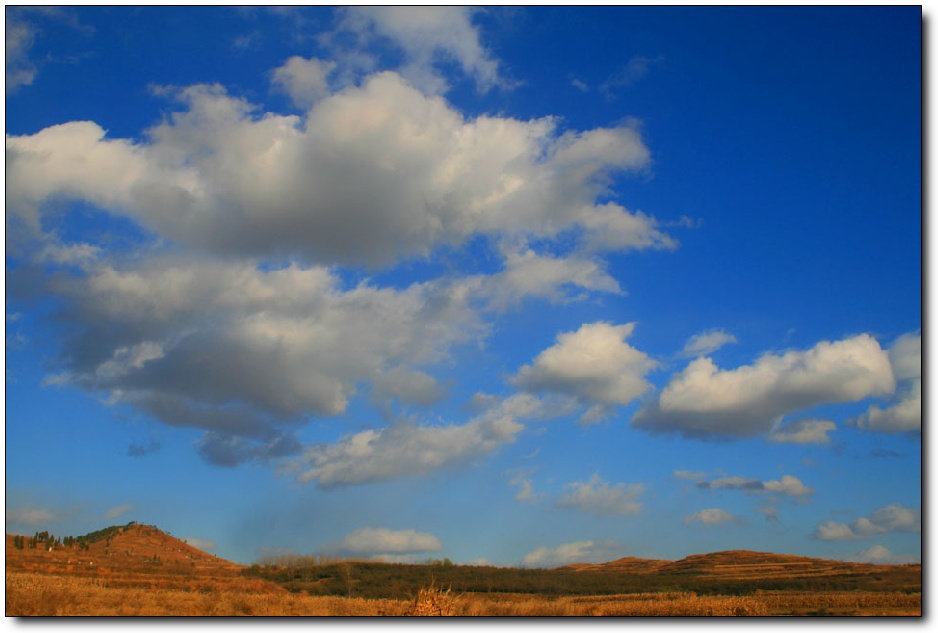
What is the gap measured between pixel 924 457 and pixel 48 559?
140 feet

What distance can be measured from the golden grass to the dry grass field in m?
0.04

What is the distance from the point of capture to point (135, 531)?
179 feet

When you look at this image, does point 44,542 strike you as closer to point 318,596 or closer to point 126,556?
point 126,556

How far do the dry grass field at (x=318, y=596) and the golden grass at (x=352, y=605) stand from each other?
43 mm

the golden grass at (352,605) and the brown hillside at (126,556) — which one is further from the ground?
→ the brown hillside at (126,556)

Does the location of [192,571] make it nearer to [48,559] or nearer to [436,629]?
[48,559]

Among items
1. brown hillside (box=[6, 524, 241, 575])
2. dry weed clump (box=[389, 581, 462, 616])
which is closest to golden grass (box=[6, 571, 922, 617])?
dry weed clump (box=[389, 581, 462, 616])

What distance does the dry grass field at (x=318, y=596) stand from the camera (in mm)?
24812

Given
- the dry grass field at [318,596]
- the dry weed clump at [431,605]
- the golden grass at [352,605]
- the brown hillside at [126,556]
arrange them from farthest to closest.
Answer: the brown hillside at [126,556] < the dry grass field at [318,596] < the golden grass at [352,605] < the dry weed clump at [431,605]

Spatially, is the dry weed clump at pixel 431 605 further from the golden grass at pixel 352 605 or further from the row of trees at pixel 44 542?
the row of trees at pixel 44 542

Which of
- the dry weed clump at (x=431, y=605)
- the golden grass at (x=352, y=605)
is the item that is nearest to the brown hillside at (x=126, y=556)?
the golden grass at (x=352, y=605)

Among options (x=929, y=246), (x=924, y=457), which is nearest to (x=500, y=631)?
(x=924, y=457)

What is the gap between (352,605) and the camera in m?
28.2

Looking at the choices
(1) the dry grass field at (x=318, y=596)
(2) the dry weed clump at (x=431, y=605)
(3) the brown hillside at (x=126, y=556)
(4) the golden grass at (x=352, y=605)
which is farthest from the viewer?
(3) the brown hillside at (x=126, y=556)
